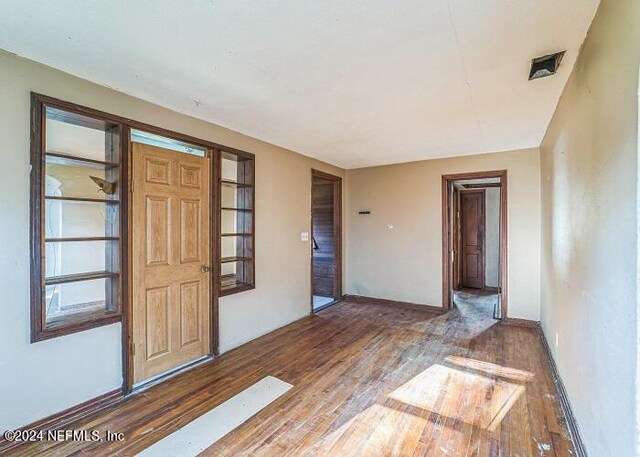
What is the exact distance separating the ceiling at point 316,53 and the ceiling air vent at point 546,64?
48 millimetres

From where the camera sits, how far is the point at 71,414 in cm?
218

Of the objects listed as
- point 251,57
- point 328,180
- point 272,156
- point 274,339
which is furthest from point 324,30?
point 328,180

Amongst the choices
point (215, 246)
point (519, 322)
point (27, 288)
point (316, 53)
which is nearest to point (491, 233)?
point (519, 322)

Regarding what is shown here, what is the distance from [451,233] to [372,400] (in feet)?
11.0

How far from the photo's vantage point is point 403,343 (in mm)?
3568

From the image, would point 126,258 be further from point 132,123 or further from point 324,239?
point 324,239

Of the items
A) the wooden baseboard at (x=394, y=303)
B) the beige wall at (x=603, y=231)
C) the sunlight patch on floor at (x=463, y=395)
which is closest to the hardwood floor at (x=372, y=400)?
the sunlight patch on floor at (x=463, y=395)

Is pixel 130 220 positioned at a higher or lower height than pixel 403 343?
higher

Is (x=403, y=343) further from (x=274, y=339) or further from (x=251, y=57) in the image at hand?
(x=251, y=57)

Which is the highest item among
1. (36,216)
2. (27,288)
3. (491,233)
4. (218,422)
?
(36,216)

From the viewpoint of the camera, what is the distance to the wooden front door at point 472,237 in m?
6.76

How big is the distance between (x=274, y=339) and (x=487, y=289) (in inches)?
197

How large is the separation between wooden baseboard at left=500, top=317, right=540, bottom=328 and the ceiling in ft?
8.59

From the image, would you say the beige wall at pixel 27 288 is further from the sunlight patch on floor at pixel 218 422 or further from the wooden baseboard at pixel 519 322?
the wooden baseboard at pixel 519 322
